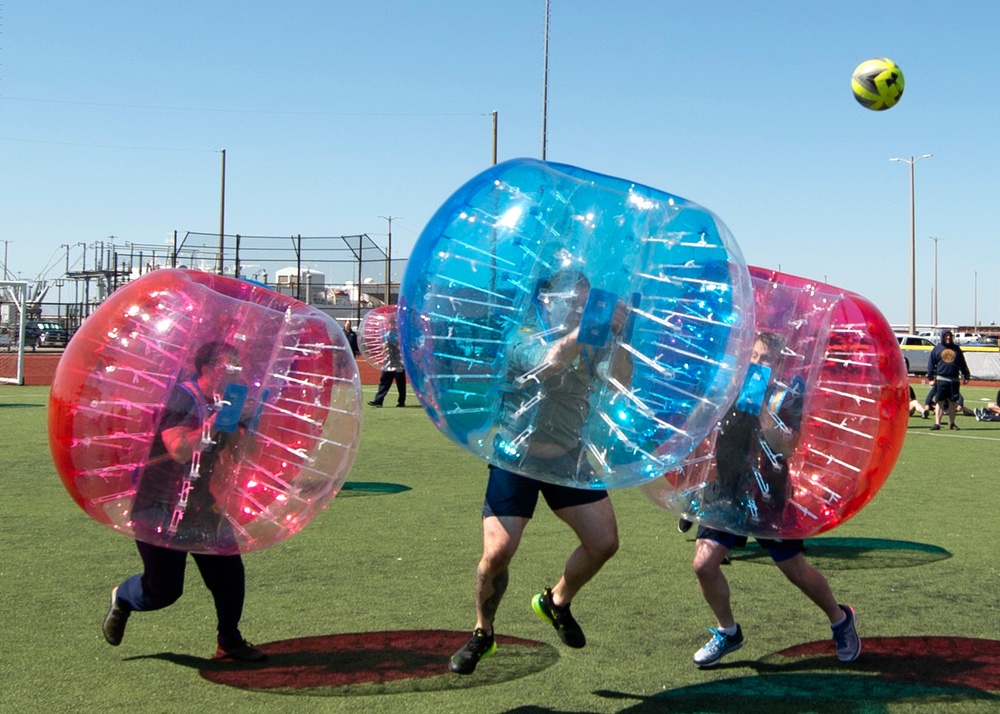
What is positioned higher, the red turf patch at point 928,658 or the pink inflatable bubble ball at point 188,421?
the pink inflatable bubble ball at point 188,421

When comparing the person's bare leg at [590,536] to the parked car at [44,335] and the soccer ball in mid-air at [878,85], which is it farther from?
the parked car at [44,335]

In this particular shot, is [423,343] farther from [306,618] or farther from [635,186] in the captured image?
[306,618]

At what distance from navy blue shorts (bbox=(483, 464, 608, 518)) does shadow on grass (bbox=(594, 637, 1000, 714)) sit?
Answer: 77 centimetres

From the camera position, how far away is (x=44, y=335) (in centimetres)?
4122

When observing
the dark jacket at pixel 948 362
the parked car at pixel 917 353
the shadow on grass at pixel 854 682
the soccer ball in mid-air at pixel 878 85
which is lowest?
the shadow on grass at pixel 854 682

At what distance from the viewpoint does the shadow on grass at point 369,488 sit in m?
9.02

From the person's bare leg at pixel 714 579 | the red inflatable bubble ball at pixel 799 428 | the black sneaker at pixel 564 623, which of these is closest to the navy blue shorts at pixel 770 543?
the person's bare leg at pixel 714 579

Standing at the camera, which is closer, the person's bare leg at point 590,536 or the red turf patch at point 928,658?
the person's bare leg at point 590,536

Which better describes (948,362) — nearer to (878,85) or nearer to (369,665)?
(878,85)

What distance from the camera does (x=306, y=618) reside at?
16.8 ft

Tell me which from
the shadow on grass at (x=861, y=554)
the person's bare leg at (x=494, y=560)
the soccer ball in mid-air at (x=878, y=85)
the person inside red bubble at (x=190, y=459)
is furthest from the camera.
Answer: the soccer ball in mid-air at (x=878, y=85)

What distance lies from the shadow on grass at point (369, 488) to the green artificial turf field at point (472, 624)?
0.75 metres

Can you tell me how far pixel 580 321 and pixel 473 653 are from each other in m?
1.54

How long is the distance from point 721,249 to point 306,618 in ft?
9.43
